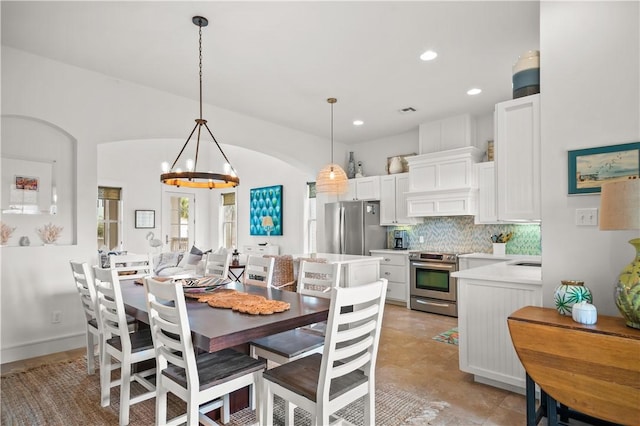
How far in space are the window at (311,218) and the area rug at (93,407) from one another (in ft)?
15.6

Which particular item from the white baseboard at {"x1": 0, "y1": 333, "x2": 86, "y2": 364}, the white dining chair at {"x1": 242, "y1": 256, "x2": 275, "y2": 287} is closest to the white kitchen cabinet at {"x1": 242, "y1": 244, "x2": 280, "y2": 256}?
the white baseboard at {"x1": 0, "y1": 333, "x2": 86, "y2": 364}

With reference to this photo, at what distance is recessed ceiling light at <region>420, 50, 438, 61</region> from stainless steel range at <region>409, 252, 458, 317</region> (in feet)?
9.00

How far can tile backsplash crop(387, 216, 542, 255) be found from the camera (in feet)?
15.9

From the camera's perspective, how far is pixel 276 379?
5.90 ft

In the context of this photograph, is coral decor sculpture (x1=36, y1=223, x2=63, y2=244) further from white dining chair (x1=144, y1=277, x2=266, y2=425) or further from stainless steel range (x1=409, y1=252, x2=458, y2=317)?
stainless steel range (x1=409, y1=252, x2=458, y2=317)

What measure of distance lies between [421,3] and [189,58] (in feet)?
7.10

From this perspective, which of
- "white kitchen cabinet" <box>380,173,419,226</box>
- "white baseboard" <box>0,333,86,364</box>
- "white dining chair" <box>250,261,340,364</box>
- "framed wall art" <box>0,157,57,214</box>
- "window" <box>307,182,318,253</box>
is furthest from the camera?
"window" <box>307,182,318,253</box>

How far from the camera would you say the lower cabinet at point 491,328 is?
8.52 ft

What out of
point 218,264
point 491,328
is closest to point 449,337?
point 491,328

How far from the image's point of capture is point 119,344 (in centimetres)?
234

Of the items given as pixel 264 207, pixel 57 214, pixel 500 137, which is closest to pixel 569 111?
pixel 500 137

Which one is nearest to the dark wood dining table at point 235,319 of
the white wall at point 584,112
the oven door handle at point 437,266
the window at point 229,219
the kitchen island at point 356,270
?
the kitchen island at point 356,270

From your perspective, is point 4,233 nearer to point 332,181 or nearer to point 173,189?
point 332,181

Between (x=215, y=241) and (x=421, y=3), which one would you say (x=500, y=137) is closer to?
(x=421, y=3)
